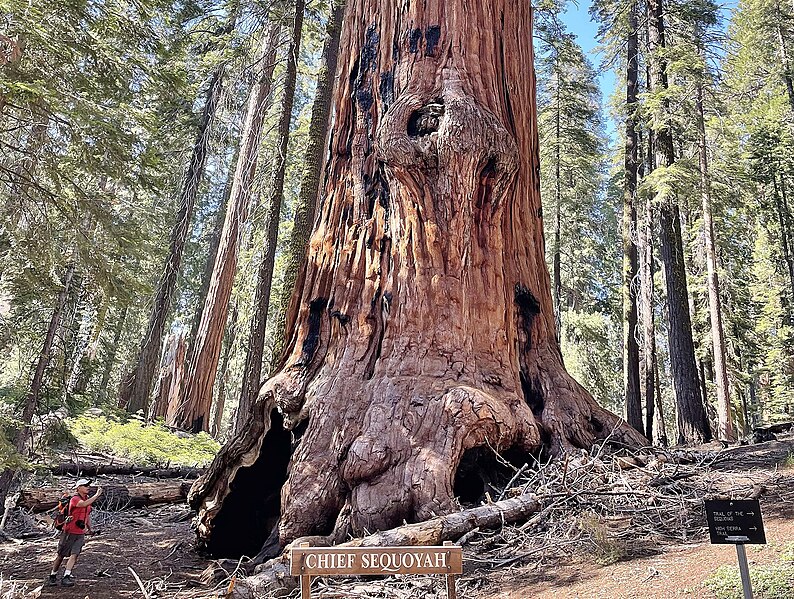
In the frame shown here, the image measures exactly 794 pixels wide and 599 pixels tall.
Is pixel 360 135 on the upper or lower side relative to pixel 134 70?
lower

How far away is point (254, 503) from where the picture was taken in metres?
6.31

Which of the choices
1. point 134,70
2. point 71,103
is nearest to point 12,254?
Answer: point 71,103

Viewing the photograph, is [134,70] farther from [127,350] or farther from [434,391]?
[127,350]

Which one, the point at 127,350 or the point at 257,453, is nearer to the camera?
the point at 257,453

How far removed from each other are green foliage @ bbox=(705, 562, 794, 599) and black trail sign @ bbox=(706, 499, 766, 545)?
402 millimetres

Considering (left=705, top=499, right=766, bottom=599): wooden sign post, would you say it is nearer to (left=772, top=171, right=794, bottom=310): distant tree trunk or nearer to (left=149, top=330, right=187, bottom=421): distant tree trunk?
(left=149, top=330, right=187, bottom=421): distant tree trunk

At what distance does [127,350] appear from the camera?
97.5 ft

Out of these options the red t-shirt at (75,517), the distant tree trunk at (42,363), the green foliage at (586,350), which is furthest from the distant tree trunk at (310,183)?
the green foliage at (586,350)

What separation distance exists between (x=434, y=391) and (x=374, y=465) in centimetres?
93

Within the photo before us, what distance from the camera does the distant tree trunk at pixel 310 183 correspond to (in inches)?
340

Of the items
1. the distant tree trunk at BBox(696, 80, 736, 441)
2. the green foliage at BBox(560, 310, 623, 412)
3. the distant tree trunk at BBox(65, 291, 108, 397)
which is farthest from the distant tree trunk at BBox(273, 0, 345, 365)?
Answer: the green foliage at BBox(560, 310, 623, 412)

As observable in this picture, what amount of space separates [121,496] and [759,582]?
7821 mm

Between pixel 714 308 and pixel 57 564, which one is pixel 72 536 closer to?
pixel 57 564

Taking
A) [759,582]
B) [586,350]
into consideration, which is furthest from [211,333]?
[759,582]
